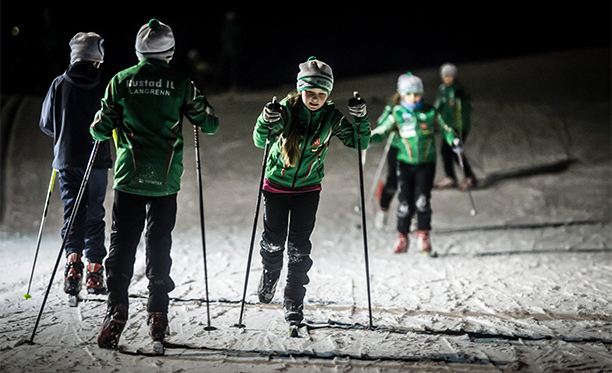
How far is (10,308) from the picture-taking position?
3580 mm

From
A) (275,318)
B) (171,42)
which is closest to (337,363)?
(275,318)

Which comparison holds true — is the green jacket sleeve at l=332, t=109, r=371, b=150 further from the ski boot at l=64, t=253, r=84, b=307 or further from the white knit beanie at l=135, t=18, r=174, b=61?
the ski boot at l=64, t=253, r=84, b=307

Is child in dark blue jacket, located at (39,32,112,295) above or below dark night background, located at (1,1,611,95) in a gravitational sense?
below

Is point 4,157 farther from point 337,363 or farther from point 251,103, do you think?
point 337,363

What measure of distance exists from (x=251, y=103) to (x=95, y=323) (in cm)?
905

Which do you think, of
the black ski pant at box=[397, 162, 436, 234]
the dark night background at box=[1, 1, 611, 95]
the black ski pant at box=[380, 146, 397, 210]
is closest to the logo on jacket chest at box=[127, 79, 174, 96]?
the black ski pant at box=[397, 162, 436, 234]

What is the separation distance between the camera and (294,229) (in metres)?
3.46

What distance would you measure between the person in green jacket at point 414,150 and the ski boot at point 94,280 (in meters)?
2.82

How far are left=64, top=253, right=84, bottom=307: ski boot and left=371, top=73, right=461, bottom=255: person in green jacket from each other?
294 cm

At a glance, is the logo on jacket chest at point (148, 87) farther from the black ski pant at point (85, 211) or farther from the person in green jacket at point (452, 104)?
the person in green jacket at point (452, 104)

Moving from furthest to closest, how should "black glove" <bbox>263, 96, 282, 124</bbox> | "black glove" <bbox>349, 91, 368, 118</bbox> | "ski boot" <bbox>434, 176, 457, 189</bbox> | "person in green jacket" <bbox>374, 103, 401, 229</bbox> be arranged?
"ski boot" <bbox>434, 176, 457, 189</bbox> < "person in green jacket" <bbox>374, 103, 401, 229</bbox> < "black glove" <bbox>349, 91, 368, 118</bbox> < "black glove" <bbox>263, 96, 282, 124</bbox>

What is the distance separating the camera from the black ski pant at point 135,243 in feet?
9.65

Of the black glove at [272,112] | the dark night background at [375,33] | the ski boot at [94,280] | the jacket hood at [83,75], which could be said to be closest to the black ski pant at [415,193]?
the black glove at [272,112]

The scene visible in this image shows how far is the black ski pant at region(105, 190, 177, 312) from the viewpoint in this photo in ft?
9.65
